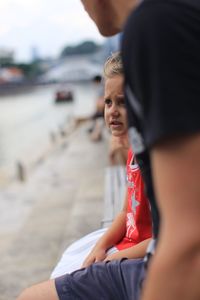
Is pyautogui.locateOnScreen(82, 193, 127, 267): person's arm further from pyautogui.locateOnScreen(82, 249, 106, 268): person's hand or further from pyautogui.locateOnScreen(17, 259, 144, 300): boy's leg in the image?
pyautogui.locateOnScreen(17, 259, 144, 300): boy's leg

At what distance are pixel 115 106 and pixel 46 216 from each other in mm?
4040

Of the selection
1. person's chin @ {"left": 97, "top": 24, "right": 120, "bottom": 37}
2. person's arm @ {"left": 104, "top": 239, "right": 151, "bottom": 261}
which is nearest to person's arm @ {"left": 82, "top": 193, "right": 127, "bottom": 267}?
person's arm @ {"left": 104, "top": 239, "right": 151, "bottom": 261}

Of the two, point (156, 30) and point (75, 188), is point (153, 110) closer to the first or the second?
point (156, 30)

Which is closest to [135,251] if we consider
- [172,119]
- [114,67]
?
[114,67]

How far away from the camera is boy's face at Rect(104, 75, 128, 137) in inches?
72.0

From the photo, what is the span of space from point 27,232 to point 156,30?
430 cm

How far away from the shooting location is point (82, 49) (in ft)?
499

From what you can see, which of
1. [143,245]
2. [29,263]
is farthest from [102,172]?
[143,245]

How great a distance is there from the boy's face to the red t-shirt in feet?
0.40

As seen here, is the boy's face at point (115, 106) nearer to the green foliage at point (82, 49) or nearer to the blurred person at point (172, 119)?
the blurred person at point (172, 119)

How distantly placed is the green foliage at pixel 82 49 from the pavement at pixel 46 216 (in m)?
139

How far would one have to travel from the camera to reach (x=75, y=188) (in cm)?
718

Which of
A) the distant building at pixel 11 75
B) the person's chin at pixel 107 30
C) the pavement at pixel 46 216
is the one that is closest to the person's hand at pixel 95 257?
the person's chin at pixel 107 30

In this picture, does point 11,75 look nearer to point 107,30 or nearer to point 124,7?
point 107,30
